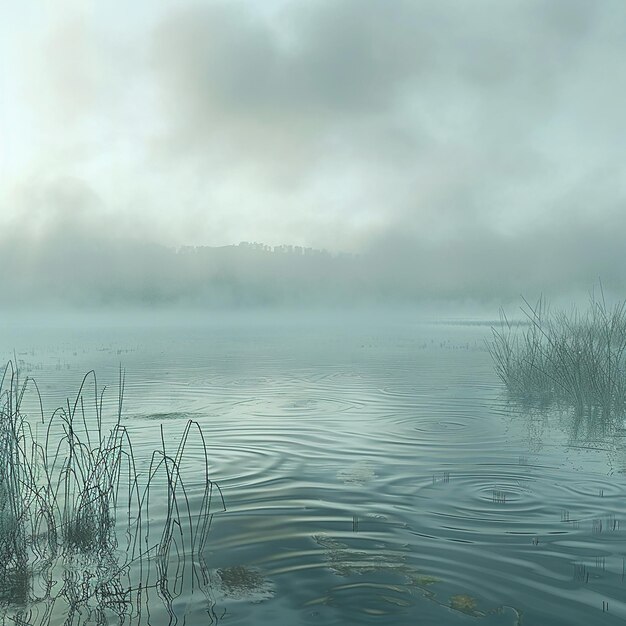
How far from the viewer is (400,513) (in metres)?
9.46

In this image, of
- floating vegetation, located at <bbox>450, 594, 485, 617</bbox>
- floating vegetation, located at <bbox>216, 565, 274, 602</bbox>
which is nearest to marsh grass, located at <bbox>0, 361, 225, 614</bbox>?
floating vegetation, located at <bbox>216, 565, 274, 602</bbox>

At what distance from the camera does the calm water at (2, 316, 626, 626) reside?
6613mm

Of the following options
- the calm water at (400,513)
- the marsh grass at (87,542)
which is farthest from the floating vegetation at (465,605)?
the marsh grass at (87,542)

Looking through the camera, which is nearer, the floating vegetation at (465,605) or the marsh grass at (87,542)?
the floating vegetation at (465,605)

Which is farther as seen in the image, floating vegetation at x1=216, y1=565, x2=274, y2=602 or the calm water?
floating vegetation at x1=216, y1=565, x2=274, y2=602

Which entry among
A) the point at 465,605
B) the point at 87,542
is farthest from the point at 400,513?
the point at 87,542

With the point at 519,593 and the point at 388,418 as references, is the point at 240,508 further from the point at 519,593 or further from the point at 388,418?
the point at 388,418

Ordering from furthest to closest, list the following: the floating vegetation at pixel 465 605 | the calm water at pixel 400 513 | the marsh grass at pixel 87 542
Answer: the marsh grass at pixel 87 542
the calm water at pixel 400 513
the floating vegetation at pixel 465 605

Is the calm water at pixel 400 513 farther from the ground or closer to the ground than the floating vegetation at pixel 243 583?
farther from the ground

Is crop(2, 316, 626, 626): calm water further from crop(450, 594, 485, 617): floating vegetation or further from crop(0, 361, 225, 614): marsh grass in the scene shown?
crop(0, 361, 225, 614): marsh grass

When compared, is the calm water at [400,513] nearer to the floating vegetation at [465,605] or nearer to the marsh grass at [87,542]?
the floating vegetation at [465,605]

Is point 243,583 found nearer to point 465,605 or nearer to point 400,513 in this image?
point 465,605

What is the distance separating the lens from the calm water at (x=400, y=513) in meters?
6.61


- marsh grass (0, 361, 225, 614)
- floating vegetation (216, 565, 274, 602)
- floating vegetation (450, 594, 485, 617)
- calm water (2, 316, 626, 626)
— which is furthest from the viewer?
marsh grass (0, 361, 225, 614)
